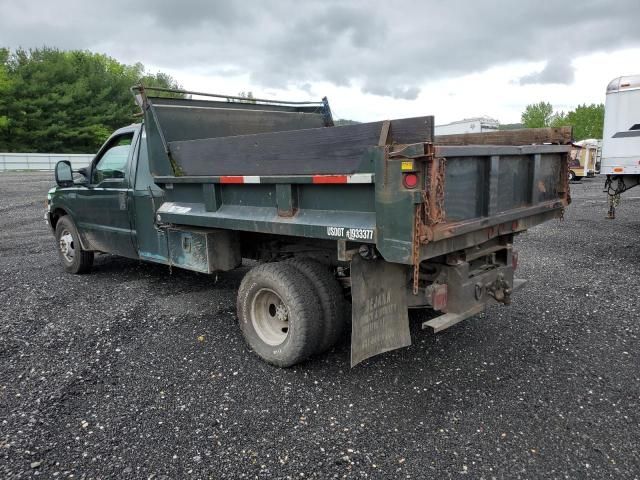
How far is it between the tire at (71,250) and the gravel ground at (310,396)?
3.28 ft

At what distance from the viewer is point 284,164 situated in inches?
141

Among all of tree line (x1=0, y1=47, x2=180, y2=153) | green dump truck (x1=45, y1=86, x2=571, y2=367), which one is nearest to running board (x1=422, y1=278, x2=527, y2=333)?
green dump truck (x1=45, y1=86, x2=571, y2=367)

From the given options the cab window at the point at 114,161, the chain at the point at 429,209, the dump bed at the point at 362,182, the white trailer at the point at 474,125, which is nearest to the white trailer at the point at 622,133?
the dump bed at the point at 362,182

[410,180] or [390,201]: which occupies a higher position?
[410,180]

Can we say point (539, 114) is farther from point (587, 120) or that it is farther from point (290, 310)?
point (290, 310)

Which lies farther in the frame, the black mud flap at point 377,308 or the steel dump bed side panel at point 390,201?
the black mud flap at point 377,308

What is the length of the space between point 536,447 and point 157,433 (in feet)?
7.37

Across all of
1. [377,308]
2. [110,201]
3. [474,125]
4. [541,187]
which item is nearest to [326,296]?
[377,308]

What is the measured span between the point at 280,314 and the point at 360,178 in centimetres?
146

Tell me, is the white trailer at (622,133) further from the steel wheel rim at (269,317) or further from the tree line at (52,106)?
the tree line at (52,106)

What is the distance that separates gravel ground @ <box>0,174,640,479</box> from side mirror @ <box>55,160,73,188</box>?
1.53 meters

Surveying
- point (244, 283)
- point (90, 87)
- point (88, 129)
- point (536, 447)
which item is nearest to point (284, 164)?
point (244, 283)

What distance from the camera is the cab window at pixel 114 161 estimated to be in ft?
18.5

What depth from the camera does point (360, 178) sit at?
3062mm
